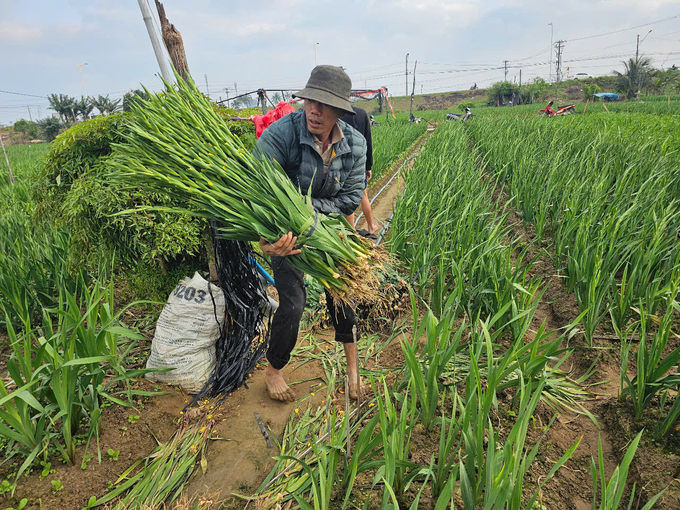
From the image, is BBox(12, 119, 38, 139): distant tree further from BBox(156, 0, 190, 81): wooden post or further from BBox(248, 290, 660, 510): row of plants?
BBox(248, 290, 660, 510): row of plants

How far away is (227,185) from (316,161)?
393mm

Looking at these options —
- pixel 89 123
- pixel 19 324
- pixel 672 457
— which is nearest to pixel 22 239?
pixel 19 324

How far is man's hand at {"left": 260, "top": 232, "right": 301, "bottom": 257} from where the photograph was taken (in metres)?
1.38

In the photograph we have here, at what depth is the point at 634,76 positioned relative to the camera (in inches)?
1363

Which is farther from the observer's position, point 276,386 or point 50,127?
point 50,127

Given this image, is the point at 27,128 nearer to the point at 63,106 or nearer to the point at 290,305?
the point at 63,106

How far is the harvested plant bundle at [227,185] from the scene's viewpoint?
140 cm

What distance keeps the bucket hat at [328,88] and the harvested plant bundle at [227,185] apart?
31 centimetres

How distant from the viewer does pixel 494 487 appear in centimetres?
96

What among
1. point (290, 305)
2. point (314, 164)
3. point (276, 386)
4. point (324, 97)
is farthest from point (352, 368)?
point (324, 97)

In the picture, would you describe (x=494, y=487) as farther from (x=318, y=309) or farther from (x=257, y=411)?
(x=318, y=309)

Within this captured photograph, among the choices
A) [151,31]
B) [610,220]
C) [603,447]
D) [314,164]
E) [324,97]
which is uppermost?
[151,31]

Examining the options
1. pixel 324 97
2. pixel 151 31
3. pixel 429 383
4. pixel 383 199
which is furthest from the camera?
pixel 383 199

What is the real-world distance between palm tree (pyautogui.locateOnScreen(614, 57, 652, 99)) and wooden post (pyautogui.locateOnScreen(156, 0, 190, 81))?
43560 mm
